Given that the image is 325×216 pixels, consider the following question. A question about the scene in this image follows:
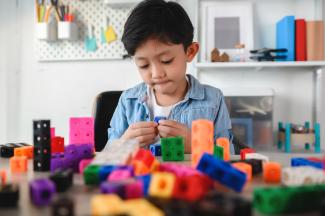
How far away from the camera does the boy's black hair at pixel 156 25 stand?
1.10 m

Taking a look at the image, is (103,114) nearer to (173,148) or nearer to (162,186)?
(173,148)

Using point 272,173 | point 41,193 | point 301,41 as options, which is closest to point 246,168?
point 272,173

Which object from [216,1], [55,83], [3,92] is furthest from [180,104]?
[3,92]

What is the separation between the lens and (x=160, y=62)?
1093mm

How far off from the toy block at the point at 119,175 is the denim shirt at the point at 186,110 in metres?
0.76

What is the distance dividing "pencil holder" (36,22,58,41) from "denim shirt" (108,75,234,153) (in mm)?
786

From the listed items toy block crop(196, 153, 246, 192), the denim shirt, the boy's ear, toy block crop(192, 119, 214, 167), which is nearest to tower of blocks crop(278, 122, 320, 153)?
the denim shirt

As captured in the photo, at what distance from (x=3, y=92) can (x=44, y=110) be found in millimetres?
259

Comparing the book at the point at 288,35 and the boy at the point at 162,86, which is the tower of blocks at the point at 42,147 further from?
the book at the point at 288,35

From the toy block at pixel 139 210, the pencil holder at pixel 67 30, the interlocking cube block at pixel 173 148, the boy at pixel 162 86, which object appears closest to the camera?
the toy block at pixel 139 210

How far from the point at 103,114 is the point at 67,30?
719 millimetres

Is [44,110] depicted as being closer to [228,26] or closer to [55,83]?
[55,83]

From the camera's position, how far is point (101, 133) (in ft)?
4.56

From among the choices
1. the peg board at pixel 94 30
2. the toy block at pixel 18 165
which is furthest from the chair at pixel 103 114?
the toy block at pixel 18 165
